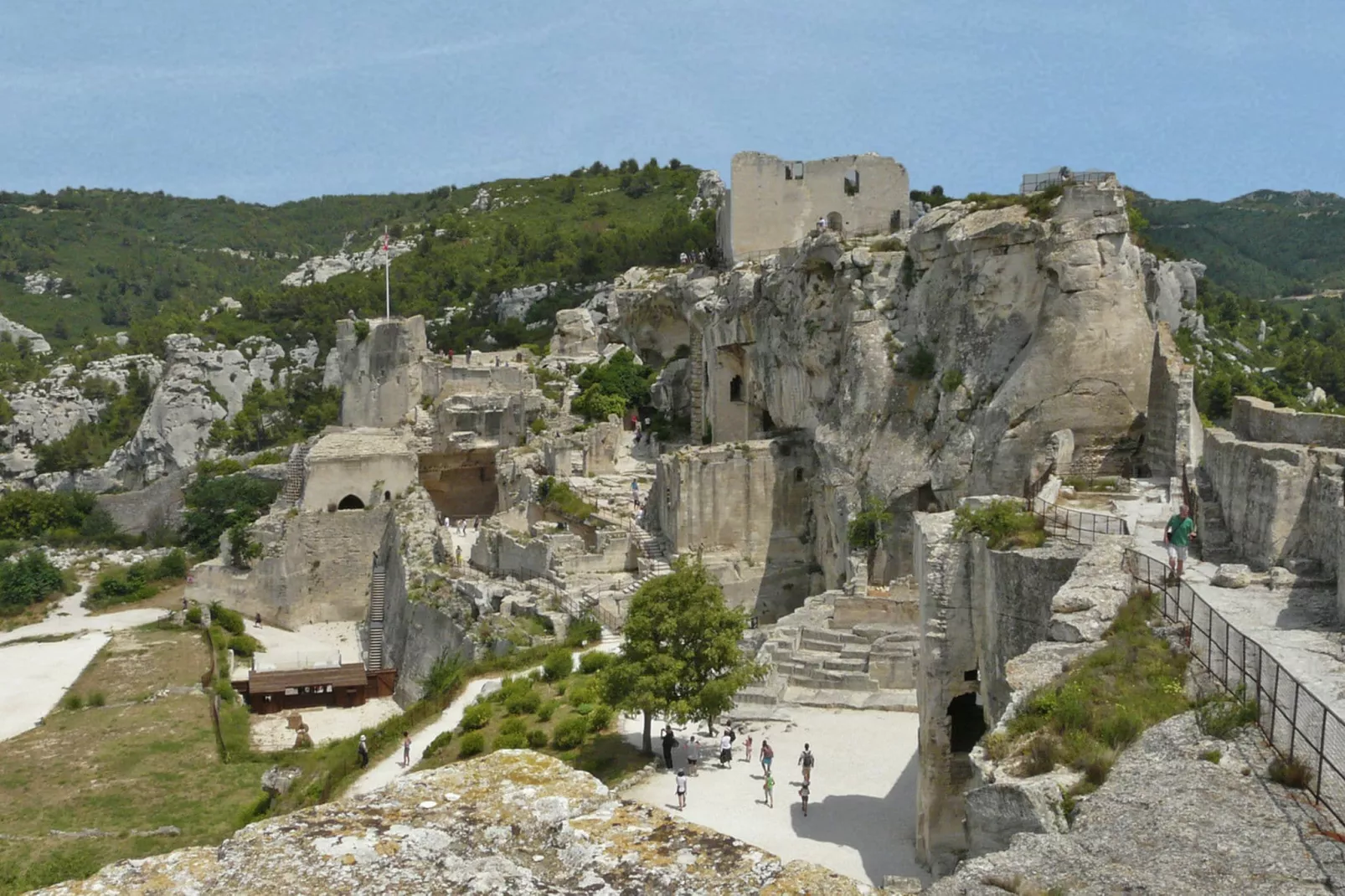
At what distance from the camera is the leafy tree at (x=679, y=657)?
61.2 ft

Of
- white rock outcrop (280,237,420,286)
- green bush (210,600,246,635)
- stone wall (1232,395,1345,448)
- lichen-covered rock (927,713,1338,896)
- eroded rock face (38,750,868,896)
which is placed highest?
white rock outcrop (280,237,420,286)

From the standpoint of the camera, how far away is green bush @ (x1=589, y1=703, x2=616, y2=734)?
20859 millimetres

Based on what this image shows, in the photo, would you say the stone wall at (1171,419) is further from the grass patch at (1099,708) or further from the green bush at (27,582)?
Result: the green bush at (27,582)

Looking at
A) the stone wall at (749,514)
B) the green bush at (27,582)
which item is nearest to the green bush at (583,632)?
the stone wall at (749,514)

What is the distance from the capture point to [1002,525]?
13750mm

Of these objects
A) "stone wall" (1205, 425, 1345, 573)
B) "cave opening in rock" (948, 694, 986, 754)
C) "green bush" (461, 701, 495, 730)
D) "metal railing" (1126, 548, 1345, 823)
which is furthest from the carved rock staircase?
"metal railing" (1126, 548, 1345, 823)

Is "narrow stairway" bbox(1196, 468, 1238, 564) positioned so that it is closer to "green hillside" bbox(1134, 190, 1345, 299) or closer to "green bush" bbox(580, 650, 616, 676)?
"green bush" bbox(580, 650, 616, 676)

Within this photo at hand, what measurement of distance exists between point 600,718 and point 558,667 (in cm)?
432

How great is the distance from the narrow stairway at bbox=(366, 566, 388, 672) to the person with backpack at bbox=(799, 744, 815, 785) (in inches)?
801

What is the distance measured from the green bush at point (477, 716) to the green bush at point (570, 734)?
75.9 inches

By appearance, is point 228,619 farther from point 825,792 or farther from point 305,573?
point 825,792

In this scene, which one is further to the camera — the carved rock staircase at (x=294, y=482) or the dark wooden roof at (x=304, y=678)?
the carved rock staircase at (x=294, y=482)

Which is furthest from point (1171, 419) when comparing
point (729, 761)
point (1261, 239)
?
point (1261, 239)

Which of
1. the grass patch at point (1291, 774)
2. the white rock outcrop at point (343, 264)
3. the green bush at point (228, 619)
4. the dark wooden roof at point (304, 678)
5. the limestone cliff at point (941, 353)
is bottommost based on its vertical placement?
the dark wooden roof at point (304, 678)
